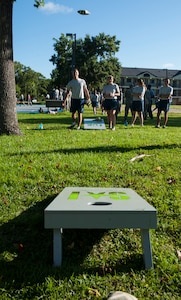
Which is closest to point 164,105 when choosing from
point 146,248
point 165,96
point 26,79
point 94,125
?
point 165,96

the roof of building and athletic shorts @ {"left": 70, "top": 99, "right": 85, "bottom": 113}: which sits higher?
the roof of building

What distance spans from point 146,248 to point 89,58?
65621 mm

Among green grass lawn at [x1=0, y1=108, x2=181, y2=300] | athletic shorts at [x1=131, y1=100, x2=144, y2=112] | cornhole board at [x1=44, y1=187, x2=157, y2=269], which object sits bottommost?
green grass lawn at [x1=0, y1=108, x2=181, y2=300]

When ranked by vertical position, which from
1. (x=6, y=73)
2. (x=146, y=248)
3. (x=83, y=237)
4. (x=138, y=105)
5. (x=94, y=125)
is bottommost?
(x=83, y=237)

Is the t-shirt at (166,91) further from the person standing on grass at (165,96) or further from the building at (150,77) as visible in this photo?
the building at (150,77)

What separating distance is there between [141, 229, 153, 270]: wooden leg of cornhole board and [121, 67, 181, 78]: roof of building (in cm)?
10466

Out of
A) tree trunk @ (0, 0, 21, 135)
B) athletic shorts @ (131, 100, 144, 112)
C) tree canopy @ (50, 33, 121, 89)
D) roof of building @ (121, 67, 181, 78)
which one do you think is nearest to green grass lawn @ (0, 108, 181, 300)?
tree trunk @ (0, 0, 21, 135)

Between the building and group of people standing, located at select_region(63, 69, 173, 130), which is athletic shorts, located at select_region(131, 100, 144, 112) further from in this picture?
the building

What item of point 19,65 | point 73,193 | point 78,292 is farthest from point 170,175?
point 19,65

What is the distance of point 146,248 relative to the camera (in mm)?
3004

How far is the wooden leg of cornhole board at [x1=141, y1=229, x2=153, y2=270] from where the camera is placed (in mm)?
2988

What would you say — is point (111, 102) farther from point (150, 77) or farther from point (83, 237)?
point (150, 77)

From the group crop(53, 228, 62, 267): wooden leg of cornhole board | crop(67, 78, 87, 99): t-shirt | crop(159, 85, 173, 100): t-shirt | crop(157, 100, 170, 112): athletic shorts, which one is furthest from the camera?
crop(157, 100, 170, 112): athletic shorts

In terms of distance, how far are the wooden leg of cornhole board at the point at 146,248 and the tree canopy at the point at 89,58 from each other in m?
62.6
